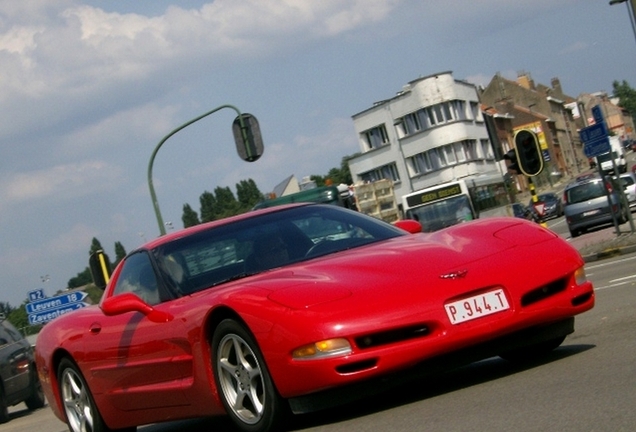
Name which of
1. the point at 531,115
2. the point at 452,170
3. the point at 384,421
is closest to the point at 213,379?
the point at 384,421

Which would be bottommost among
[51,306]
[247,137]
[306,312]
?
[306,312]

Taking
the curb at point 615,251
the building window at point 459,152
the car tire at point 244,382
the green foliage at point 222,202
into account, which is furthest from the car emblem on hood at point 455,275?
the green foliage at point 222,202

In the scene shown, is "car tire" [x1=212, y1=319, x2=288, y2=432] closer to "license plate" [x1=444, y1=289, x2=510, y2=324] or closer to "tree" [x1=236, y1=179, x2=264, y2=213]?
"license plate" [x1=444, y1=289, x2=510, y2=324]

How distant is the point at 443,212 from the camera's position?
147 ft

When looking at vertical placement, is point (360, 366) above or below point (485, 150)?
below

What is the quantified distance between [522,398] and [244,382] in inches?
61.7

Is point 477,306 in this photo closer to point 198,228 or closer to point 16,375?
point 198,228

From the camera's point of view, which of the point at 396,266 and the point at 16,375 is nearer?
the point at 396,266

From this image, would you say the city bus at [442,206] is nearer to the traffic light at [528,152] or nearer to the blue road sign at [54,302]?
the blue road sign at [54,302]

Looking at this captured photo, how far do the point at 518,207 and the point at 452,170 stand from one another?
35394mm

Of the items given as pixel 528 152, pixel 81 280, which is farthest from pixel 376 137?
pixel 528 152

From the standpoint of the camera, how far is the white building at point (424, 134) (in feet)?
320

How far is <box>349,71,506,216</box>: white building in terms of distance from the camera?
320 feet

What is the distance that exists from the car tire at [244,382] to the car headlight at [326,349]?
0.31 metres
